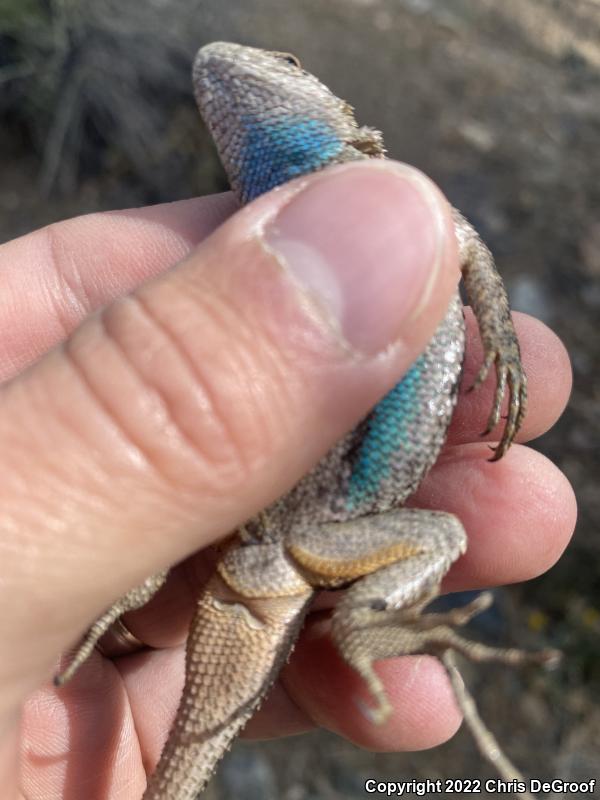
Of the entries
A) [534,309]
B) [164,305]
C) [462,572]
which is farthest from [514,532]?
[534,309]

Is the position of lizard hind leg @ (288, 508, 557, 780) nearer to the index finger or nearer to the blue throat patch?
the blue throat patch

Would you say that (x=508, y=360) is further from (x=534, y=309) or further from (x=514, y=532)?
(x=534, y=309)

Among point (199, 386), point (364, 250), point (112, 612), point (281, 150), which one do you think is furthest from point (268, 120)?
point (112, 612)

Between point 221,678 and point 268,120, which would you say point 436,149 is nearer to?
point 268,120

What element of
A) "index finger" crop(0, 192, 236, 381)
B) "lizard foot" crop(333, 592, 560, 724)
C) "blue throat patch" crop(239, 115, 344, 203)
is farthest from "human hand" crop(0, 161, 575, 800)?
"index finger" crop(0, 192, 236, 381)

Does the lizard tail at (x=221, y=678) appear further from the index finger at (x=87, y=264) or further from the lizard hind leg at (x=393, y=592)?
the index finger at (x=87, y=264)
